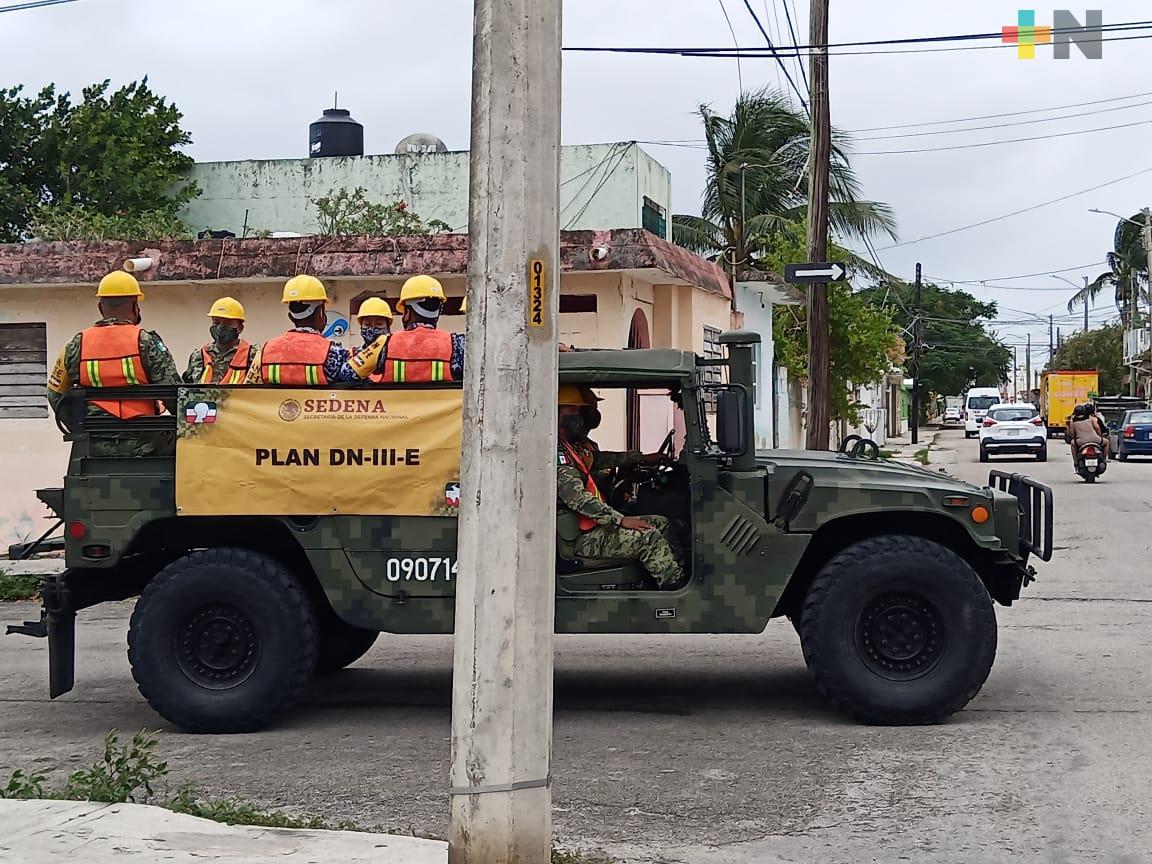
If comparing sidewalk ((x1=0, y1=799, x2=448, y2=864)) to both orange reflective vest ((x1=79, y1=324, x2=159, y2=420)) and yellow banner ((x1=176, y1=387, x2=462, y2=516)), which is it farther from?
orange reflective vest ((x1=79, y1=324, x2=159, y2=420))

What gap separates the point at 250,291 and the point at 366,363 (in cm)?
1026

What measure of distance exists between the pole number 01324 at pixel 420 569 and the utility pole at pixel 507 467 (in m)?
3.14

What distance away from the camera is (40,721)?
8383 millimetres

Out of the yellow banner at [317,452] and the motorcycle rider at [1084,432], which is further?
the motorcycle rider at [1084,432]

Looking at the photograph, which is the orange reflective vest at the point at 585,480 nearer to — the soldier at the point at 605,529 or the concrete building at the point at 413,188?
the soldier at the point at 605,529

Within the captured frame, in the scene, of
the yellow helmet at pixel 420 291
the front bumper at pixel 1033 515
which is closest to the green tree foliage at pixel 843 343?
the front bumper at pixel 1033 515

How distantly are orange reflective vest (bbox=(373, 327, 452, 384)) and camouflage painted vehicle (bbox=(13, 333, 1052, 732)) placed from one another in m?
0.68

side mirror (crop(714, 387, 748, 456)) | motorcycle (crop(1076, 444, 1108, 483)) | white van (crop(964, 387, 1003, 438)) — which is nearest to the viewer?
side mirror (crop(714, 387, 748, 456))

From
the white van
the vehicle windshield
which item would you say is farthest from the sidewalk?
the white van

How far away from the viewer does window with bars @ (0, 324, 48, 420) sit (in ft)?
60.3

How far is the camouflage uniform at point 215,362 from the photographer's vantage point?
8.84 meters

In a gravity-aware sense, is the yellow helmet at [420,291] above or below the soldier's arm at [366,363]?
above

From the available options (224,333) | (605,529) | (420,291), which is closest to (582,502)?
(605,529)

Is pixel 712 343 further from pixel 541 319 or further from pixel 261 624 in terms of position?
pixel 541 319
